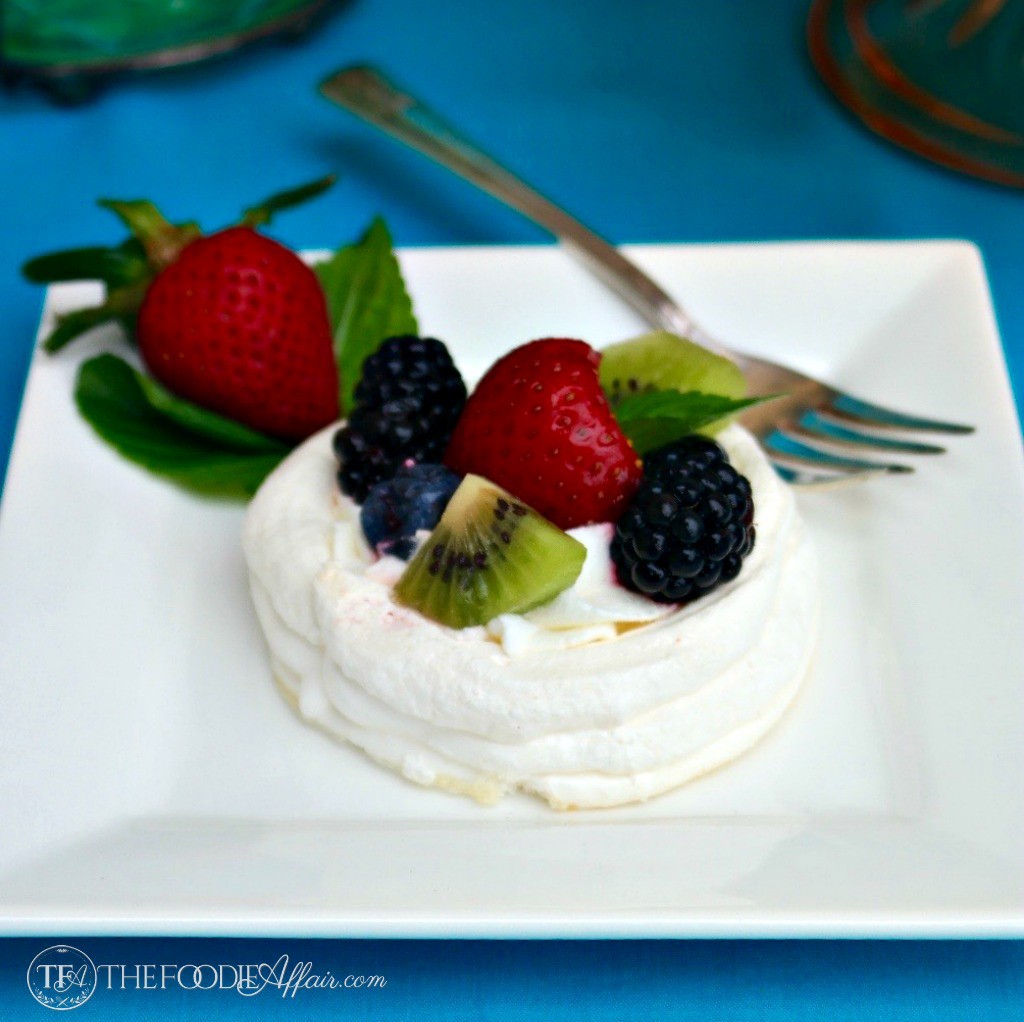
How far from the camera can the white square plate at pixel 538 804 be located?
1.45m

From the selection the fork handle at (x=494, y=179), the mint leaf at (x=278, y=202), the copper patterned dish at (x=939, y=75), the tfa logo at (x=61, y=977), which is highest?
the copper patterned dish at (x=939, y=75)

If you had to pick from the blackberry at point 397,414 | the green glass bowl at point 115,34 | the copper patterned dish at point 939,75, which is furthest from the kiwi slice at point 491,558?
the green glass bowl at point 115,34

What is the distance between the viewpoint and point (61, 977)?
1560 mm

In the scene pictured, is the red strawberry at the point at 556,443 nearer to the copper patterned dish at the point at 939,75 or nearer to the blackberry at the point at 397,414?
the blackberry at the point at 397,414

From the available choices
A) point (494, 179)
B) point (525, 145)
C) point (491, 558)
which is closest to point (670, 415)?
point (491, 558)

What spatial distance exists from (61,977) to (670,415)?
1058mm

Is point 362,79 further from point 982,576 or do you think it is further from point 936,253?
point 982,576

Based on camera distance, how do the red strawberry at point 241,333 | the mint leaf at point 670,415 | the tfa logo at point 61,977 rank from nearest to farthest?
the tfa logo at point 61,977 < the mint leaf at point 670,415 < the red strawberry at point 241,333

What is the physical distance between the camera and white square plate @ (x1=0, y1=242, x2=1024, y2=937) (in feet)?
4.75

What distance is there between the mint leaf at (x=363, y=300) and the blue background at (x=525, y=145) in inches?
17.2

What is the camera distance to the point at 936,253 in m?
2.32

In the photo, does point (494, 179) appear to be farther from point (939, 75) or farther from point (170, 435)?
point (939, 75)

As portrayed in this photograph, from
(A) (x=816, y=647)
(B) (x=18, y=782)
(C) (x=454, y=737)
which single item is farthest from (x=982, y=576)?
(B) (x=18, y=782)

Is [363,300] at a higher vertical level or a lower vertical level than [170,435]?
higher
